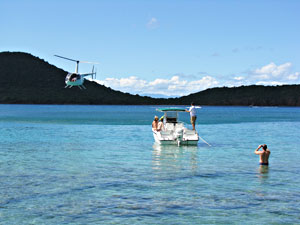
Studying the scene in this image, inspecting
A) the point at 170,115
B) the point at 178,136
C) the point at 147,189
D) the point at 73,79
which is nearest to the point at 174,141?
the point at 178,136

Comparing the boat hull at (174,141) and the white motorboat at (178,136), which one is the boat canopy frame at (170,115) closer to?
the white motorboat at (178,136)

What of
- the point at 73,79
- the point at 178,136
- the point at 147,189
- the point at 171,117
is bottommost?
the point at 147,189

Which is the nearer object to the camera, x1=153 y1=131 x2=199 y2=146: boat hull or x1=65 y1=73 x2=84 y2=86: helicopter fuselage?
x1=153 y1=131 x2=199 y2=146: boat hull

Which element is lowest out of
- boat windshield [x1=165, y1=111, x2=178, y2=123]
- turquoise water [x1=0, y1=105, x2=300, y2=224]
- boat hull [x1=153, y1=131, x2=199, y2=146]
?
turquoise water [x1=0, y1=105, x2=300, y2=224]

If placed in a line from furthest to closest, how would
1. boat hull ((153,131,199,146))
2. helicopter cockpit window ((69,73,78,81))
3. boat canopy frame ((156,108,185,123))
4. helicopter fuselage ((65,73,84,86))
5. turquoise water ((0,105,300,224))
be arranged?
helicopter cockpit window ((69,73,78,81)) → helicopter fuselage ((65,73,84,86)) → boat canopy frame ((156,108,185,123)) → boat hull ((153,131,199,146)) → turquoise water ((0,105,300,224))

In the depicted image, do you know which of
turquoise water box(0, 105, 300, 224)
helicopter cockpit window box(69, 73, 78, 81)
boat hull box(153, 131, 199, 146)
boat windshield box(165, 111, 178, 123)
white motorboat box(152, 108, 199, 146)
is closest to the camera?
turquoise water box(0, 105, 300, 224)

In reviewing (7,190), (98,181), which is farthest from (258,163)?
(7,190)

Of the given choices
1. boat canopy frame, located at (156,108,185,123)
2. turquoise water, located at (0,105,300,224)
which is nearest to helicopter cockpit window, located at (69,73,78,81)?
boat canopy frame, located at (156,108,185,123)

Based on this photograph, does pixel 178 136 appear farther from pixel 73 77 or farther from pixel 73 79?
pixel 73 77

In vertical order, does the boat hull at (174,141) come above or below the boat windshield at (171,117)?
below

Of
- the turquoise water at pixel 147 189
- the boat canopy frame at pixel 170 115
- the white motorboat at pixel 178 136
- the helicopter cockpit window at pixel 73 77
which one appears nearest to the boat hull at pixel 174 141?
the white motorboat at pixel 178 136

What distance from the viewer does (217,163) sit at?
78.3 ft

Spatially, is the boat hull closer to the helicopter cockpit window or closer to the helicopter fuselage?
the helicopter fuselage

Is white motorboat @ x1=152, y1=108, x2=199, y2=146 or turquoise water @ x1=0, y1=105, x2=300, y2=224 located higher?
white motorboat @ x1=152, y1=108, x2=199, y2=146
